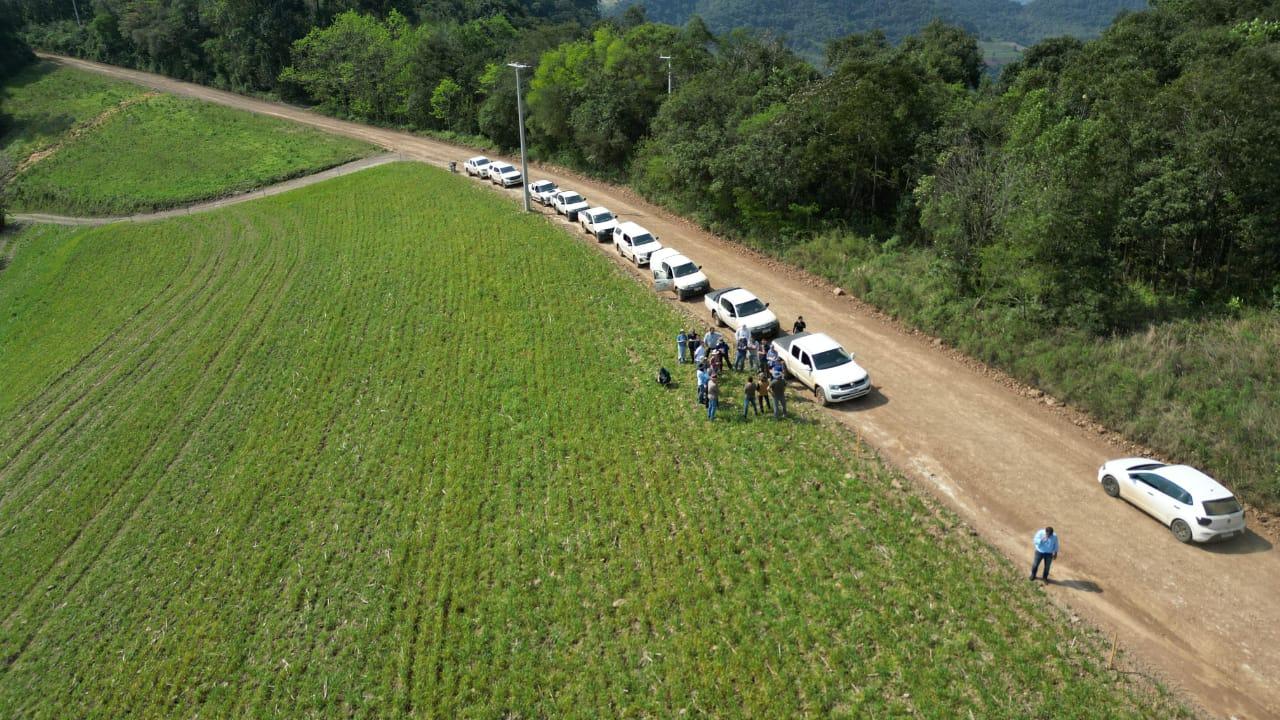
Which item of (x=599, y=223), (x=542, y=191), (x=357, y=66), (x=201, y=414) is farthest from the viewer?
(x=357, y=66)

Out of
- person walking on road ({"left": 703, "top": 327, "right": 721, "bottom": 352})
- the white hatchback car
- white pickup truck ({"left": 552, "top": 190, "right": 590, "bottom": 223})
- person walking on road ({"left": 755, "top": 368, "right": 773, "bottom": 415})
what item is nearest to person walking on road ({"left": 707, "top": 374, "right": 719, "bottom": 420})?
person walking on road ({"left": 755, "top": 368, "right": 773, "bottom": 415})

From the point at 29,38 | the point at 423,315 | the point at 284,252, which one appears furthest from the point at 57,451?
the point at 29,38

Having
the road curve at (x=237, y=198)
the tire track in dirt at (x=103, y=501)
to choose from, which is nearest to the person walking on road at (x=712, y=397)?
the tire track in dirt at (x=103, y=501)

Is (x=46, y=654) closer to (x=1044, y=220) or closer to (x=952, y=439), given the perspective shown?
(x=952, y=439)

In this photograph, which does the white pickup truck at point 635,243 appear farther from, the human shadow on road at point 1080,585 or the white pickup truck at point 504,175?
the human shadow on road at point 1080,585

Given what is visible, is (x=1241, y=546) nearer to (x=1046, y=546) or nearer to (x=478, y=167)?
(x=1046, y=546)

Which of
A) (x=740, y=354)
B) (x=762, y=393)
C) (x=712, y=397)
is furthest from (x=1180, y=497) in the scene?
(x=740, y=354)

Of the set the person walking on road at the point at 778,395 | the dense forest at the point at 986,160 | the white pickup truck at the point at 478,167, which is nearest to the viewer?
the person walking on road at the point at 778,395
